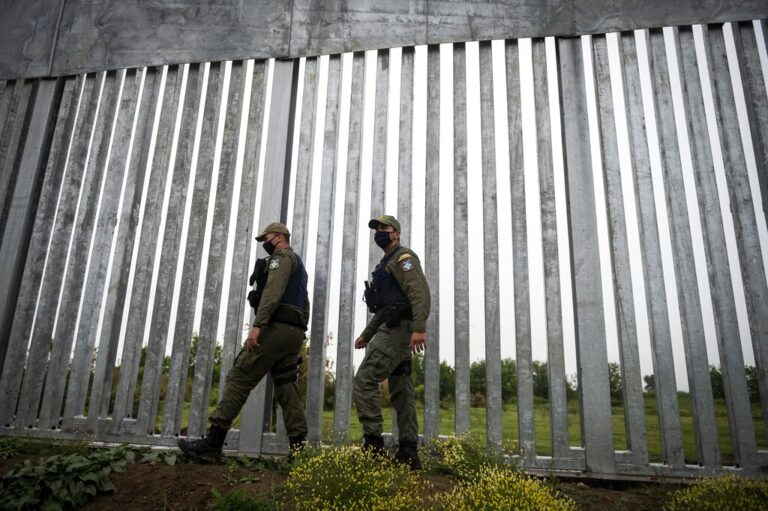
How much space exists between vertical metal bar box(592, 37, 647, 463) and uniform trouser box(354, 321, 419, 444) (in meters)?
2.21

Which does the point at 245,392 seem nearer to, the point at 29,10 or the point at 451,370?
the point at 451,370

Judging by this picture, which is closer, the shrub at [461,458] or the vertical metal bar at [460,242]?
the shrub at [461,458]

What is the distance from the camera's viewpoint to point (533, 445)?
4.65 metres

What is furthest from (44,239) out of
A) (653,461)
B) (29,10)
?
(653,461)

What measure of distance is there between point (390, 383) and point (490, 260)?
1795 mm

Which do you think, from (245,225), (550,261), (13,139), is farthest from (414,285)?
(13,139)

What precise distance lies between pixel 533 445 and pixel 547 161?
306 centimetres

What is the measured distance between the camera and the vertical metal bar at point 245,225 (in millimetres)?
5324

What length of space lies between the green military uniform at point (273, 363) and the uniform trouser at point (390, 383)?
2.27 ft

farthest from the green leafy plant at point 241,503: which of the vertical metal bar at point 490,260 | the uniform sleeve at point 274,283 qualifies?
the vertical metal bar at point 490,260

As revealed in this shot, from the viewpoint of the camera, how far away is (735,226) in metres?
4.87

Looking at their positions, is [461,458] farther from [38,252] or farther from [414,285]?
[38,252]

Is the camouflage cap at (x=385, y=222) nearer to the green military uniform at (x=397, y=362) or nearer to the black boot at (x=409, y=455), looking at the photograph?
the green military uniform at (x=397, y=362)

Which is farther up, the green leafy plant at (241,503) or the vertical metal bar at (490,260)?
the vertical metal bar at (490,260)
